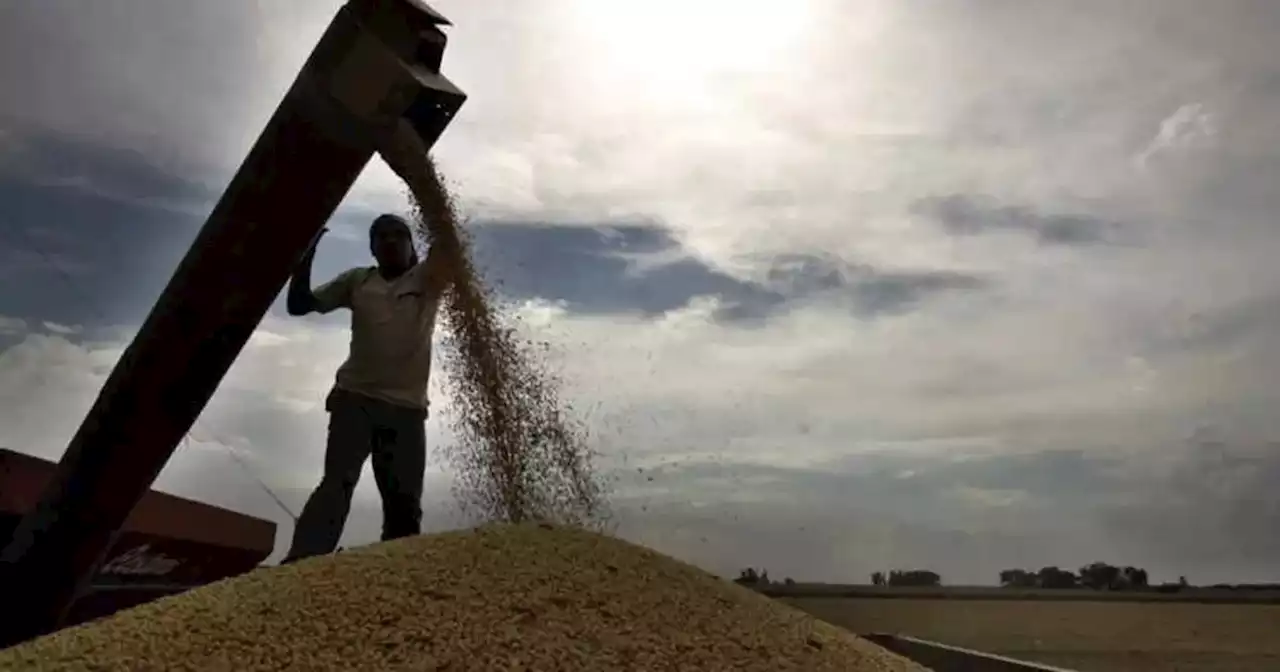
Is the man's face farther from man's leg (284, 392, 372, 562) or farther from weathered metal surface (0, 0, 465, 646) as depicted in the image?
weathered metal surface (0, 0, 465, 646)

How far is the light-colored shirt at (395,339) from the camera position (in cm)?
310

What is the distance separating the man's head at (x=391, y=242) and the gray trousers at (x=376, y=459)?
15.6 inches

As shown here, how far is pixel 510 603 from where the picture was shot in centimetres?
201

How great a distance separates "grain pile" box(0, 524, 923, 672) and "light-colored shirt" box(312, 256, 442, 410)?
766 mm

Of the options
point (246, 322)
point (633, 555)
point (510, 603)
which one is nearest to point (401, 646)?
point (510, 603)

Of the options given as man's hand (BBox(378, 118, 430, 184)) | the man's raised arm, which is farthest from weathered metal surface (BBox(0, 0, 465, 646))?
the man's raised arm

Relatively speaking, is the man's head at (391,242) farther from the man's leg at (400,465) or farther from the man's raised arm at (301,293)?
the man's leg at (400,465)

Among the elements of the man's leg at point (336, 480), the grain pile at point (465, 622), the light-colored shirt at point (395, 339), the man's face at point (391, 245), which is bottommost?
the grain pile at point (465, 622)

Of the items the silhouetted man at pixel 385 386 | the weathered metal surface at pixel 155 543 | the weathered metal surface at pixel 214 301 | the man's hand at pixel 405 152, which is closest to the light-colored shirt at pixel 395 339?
the silhouetted man at pixel 385 386

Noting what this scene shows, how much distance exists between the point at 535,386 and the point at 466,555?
35.7 inches

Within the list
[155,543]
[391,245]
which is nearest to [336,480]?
[391,245]

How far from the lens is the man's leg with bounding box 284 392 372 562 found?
2.99m

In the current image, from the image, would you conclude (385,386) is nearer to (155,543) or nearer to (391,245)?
(391,245)

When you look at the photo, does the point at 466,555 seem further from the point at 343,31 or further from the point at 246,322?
the point at 343,31
